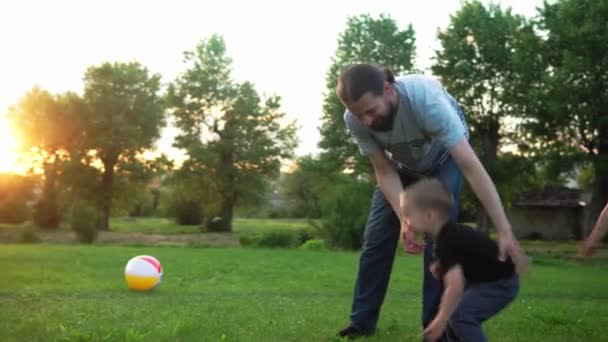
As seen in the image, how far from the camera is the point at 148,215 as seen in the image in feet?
250

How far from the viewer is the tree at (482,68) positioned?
3897 cm

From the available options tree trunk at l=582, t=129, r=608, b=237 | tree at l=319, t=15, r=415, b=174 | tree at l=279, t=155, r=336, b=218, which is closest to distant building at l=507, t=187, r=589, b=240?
tree trunk at l=582, t=129, r=608, b=237

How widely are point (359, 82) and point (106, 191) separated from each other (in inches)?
1778

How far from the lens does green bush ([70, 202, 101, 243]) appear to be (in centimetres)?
2522

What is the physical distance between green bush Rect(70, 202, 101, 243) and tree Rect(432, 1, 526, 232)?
2446 centimetres

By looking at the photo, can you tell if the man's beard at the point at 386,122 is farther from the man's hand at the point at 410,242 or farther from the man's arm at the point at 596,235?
the man's arm at the point at 596,235

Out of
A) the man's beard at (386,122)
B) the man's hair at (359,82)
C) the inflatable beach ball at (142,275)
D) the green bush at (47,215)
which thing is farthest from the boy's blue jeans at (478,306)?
the green bush at (47,215)

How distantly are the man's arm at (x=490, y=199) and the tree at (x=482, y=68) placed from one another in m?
36.2

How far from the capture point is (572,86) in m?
30.5

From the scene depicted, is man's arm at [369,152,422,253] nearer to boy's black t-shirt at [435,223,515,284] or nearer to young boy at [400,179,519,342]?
young boy at [400,179,519,342]

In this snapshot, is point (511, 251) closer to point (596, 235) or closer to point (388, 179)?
point (596, 235)

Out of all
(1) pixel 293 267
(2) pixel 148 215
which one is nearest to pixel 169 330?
(1) pixel 293 267

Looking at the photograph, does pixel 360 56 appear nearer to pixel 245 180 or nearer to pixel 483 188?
pixel 245 180

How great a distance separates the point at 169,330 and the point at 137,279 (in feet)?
12.0
